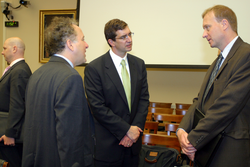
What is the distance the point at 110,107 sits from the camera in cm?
174

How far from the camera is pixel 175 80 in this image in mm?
5301

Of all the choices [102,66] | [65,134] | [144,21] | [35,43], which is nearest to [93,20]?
[144,21]

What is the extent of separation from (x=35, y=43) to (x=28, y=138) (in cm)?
563

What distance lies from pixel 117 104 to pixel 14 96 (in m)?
1.05

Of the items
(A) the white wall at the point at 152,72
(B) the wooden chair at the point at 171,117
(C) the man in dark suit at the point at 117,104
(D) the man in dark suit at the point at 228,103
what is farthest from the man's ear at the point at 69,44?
(A) the white wall at the point at 152,72

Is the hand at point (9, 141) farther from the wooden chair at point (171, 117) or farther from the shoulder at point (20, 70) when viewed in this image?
the wooden chair at point (171, 117)

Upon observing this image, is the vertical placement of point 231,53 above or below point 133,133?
above

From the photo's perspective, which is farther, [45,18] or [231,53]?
[45,18]

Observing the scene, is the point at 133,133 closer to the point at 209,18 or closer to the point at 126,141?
the point at 126,141

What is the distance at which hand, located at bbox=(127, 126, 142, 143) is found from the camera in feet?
5.44

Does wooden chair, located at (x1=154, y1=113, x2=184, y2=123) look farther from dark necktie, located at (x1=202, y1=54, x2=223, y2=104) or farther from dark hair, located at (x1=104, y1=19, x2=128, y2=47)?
dark hair, located at (x1=104, y1=19, x2=128, y2=47)

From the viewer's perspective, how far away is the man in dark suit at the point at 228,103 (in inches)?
46.6

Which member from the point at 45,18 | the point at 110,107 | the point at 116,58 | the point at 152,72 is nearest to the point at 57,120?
the point at 110,107

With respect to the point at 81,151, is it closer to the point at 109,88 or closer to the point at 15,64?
the point at 109,88
